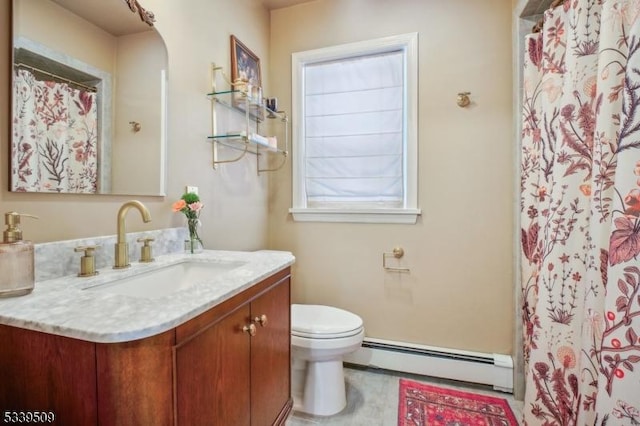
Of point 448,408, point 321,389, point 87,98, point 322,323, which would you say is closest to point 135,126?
point 87,98

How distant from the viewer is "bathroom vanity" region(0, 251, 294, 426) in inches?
23.2

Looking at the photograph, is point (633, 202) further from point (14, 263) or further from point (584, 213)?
point (14, 263)

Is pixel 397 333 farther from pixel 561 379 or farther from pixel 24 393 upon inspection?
pixel 24 393

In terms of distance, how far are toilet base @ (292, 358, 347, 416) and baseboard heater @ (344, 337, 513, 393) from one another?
1.47 ft

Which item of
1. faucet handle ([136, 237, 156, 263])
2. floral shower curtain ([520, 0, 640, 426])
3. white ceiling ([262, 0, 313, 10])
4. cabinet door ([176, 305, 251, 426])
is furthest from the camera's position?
white ceiling ([262, 0, 313, 10])

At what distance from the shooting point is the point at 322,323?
5.48 feet

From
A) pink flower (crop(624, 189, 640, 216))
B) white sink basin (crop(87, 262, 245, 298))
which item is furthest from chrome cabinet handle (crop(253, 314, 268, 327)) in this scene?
pink flower (crop(624, 189, 640, 216))

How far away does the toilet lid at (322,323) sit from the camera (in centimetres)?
155

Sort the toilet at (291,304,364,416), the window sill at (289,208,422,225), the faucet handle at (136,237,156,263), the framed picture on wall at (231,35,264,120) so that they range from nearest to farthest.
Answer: the faucet handle at (136,237,156,263) < the toilet at (291,304,364,416) < the framed picture on wall at (231,35,264,120) < the window sill at (289,208,422,225)

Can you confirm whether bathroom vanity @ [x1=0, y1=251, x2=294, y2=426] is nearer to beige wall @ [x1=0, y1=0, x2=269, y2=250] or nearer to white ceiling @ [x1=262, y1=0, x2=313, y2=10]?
beige wall @ [x1=0, y1=0, x2=269, y2=250]

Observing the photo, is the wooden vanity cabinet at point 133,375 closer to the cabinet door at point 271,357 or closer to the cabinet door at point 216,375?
the cabinet door at point 216,375

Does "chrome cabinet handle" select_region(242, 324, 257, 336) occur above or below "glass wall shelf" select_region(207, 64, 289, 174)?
below

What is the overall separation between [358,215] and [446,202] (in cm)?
56

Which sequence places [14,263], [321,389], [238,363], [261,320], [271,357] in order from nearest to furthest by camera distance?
1. [14,263]
2. [238,363]
3. [261,320]
4. [271,357]
5. [321,389]
